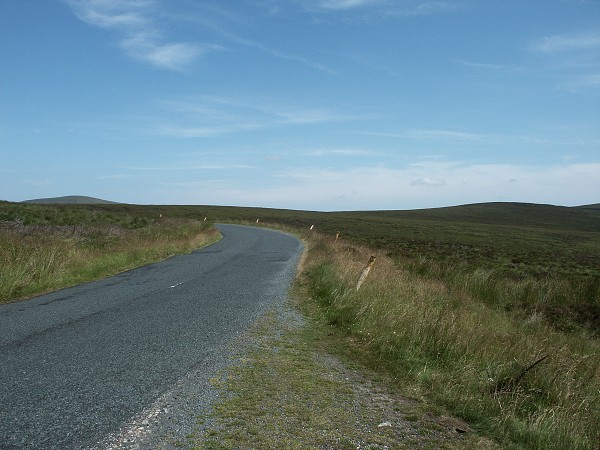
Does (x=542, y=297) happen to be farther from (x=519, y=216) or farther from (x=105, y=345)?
(x=519, y=216)

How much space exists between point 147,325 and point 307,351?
307 centimetres

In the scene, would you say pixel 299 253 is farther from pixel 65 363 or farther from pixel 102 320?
pixel 65 363

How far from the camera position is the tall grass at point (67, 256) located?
12359 millimetres

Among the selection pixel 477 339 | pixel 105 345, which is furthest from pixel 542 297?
pixel 105 345

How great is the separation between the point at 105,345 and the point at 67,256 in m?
9.67

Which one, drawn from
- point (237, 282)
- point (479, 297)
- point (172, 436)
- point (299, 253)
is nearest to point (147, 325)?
point (172, 436)

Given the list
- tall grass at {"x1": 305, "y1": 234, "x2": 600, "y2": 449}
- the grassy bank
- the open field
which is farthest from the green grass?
the grassy bank

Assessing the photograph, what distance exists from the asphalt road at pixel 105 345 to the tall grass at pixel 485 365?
2.30 m

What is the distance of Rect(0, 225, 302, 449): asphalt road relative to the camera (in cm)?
467

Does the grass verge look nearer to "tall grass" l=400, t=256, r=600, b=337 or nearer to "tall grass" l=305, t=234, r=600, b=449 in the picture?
"tall grass" l=305, t=234, r=600, b=449

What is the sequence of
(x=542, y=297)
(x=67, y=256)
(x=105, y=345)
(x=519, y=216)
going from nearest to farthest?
(x=105, y=345) < (x=542, y=297) < (x=67, y=256) < (x=519, y=216)

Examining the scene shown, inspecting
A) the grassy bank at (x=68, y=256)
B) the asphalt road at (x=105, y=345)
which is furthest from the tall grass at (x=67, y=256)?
the asphalt road at (x=105, y=345)

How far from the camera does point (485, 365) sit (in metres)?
7.17

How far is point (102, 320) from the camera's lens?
30.0ft
